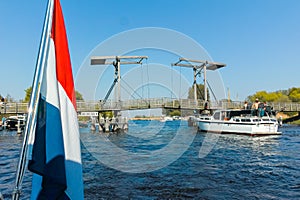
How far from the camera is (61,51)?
221cm

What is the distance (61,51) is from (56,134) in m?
0.76

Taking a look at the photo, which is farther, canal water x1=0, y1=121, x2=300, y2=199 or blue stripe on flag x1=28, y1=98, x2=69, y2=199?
canal water x1=0, y1=121, x2=300, y2=199

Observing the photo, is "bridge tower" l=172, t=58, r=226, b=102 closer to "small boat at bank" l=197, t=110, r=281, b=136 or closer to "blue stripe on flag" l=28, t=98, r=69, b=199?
"small boat at bank" l=197, t=110, r=281, b=136

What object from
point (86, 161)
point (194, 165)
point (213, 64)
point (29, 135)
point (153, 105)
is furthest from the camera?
point (213, 64)

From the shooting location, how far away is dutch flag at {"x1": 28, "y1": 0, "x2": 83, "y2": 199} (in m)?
2.06

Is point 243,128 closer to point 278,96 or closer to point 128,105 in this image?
point 128,105

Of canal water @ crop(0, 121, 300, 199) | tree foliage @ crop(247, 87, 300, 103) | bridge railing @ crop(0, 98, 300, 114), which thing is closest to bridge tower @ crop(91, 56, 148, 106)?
bridge railing @ crop(0, 98, 300, 114)

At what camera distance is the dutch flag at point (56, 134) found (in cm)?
206

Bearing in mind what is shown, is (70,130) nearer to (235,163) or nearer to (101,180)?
(101,180)

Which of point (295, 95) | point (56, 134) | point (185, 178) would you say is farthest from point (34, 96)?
Result: point (295, 95)

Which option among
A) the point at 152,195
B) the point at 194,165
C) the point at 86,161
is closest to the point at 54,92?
the point at 152,195

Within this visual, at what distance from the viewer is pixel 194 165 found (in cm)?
954

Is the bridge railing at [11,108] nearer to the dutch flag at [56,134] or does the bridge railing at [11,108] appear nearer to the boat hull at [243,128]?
the boat hull at [243,128]

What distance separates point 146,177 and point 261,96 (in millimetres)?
82467
